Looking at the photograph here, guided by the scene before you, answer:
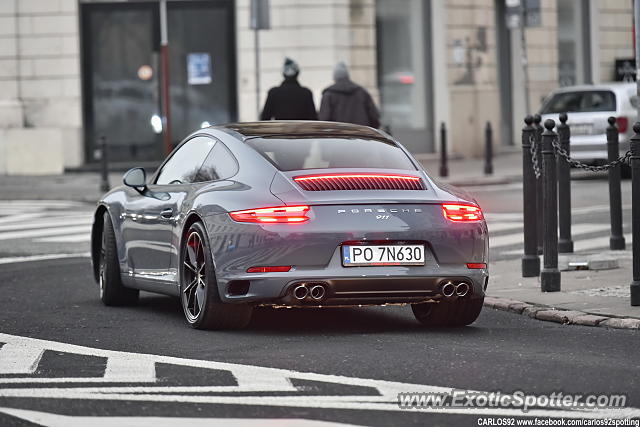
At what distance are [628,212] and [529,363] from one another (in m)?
11.8

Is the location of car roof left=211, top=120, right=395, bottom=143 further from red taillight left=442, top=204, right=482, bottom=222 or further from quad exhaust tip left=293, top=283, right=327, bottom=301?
quad exhaust tip left=293, top=283, right=327, bottom=301

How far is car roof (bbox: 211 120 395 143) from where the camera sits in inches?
415

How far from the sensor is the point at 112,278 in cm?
1179

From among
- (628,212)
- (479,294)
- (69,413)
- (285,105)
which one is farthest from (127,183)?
(628,212)

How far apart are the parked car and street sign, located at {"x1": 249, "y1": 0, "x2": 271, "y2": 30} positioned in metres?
4.79

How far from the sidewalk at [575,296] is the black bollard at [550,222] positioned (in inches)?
3.8

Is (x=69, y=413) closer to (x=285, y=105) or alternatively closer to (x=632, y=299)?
(x=632, y=299)

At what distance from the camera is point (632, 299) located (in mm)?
10820

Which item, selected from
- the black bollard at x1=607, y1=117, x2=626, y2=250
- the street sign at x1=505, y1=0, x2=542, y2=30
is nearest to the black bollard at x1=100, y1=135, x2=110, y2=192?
the street sign at x1=505, y1=0, x2=542, y2=30

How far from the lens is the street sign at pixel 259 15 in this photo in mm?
26828

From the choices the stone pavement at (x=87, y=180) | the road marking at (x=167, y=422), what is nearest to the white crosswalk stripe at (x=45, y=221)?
the stone pavement at (x=87, y=180)

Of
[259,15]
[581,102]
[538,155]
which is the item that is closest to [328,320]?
[538,155]

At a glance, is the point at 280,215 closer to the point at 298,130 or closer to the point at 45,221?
the point at 298,130

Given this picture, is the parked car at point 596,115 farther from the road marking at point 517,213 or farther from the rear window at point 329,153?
the rear window at point 329,153
